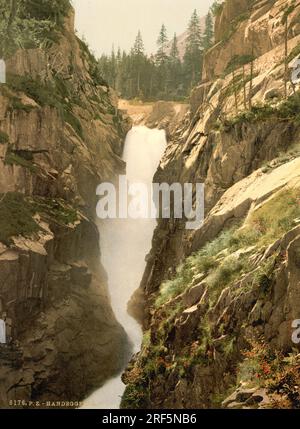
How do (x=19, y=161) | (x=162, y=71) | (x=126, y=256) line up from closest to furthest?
(x=19, y=161), (x=126, y=256), (x=162, y=71)

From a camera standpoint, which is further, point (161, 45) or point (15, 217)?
point (161, 45)

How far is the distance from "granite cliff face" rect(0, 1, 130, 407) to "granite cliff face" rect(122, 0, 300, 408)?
17.2 feet

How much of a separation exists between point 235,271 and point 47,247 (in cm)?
1617

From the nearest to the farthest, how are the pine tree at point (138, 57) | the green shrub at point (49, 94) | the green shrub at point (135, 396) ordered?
the green shrub at point (135, 396) < the green shrub at point (49, 94) < the pine tree at point (138, 57)

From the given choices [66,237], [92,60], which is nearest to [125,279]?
[66,237]

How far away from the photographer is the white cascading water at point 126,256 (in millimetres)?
31094

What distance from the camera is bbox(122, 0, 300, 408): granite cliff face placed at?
624 inches

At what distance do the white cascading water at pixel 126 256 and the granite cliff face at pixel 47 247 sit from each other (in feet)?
3.67

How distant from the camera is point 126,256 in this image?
Result: 138 ft

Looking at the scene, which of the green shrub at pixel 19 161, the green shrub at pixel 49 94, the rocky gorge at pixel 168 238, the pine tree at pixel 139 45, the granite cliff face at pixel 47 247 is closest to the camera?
the rocky gorge at pixel 168 238

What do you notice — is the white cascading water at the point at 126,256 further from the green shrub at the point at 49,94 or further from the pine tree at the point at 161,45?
the pine tree at the point at 161,45

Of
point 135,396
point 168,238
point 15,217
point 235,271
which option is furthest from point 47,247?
point 235,271

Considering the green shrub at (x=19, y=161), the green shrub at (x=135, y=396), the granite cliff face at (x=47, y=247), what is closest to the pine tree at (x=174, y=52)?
the granite cliff face at (x=47, y=247)

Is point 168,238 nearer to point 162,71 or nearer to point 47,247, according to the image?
point 47,247
